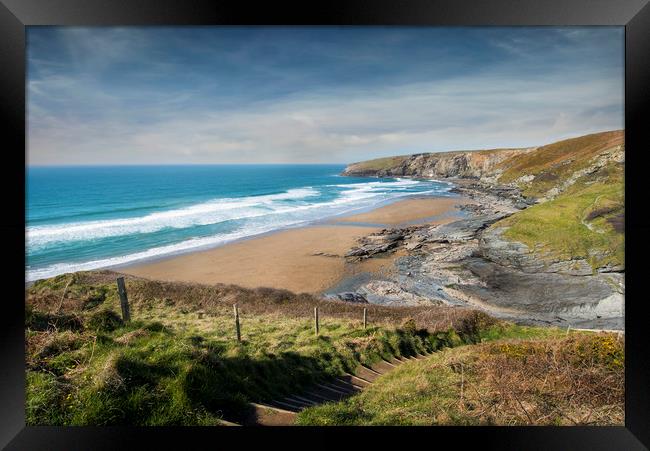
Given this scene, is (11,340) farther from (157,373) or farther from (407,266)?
(407,266)

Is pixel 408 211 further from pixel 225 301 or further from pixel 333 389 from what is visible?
pixel 333 389

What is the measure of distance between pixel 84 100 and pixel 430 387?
5.50 m

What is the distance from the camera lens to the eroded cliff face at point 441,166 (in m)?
8.71

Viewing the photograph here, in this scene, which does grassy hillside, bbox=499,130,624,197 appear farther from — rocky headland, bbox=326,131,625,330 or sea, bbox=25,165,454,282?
sea, bbox=25,165,454,282

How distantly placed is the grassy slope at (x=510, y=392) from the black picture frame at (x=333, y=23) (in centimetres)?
15

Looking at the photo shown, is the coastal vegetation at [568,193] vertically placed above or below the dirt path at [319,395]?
above

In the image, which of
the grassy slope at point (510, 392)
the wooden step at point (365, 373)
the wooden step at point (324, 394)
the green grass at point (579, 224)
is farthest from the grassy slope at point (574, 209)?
the wooden step at point (324, 394)

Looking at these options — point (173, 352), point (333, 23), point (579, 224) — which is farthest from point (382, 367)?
point (579, 224)

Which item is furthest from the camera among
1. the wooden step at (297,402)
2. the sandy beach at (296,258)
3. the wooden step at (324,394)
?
the sandy beach at (296,258)

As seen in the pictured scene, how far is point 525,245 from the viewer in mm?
7000

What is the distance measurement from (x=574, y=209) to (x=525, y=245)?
116 centimetres

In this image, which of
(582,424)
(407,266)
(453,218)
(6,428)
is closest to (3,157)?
(6,428)

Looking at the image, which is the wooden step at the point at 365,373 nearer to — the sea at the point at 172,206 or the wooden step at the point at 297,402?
the wooden step at the point at 297,402

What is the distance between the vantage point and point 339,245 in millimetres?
9750
